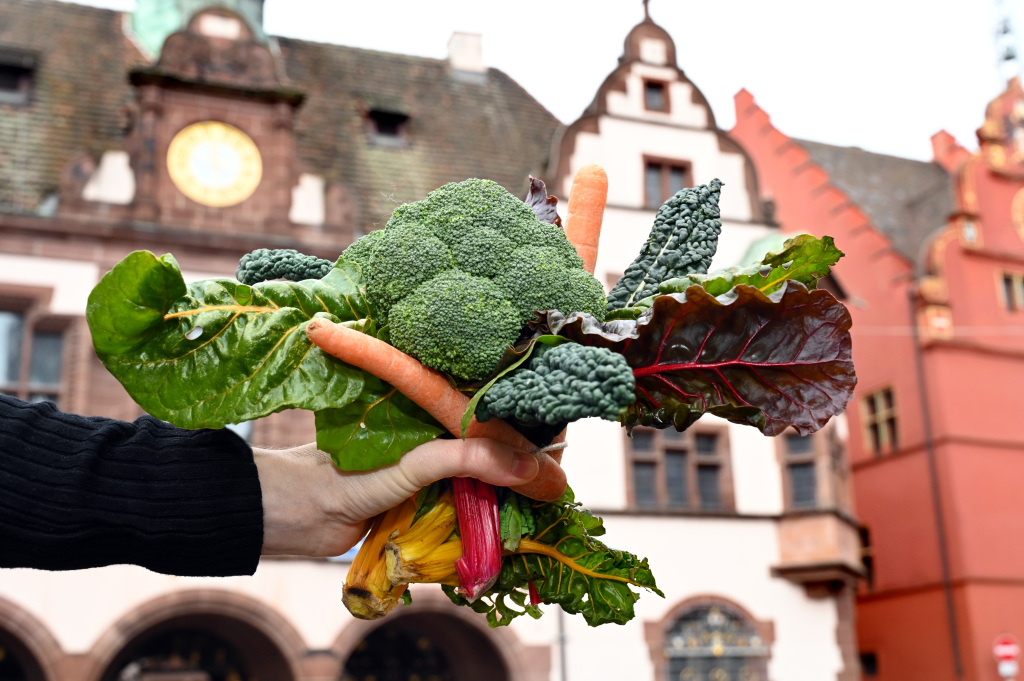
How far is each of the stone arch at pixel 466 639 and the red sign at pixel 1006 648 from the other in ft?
19.2

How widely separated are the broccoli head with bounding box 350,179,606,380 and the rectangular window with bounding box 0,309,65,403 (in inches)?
406

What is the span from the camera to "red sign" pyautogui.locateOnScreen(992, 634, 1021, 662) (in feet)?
46.3

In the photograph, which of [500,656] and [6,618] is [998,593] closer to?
[500,656]

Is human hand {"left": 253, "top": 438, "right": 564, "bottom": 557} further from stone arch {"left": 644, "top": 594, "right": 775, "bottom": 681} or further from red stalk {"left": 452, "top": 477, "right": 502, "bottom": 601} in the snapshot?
stone arch {"left": 644, "top": 594, "right": 775, "bottom": 681}

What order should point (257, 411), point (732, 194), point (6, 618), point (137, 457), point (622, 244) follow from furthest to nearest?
1. point (732, 194)
2. point (622, 244)
3. point (6, 618)
4. point (137, 457)
5. point (257, 411)

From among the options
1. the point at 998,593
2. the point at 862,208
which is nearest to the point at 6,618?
the point at 998,593

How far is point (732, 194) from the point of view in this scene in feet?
47.8

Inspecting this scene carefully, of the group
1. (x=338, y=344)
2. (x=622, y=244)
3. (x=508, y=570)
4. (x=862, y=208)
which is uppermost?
(x=862, y=208)

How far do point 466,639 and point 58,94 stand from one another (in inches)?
301

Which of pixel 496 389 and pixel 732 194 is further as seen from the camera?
pixel 732 194

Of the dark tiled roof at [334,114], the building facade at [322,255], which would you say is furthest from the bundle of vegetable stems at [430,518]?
the dark tiled roof at [334,114]

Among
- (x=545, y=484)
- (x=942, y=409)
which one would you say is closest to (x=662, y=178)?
(x=942, y=409)

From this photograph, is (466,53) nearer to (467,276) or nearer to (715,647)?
(715,647)

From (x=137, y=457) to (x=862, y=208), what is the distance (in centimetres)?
1834
